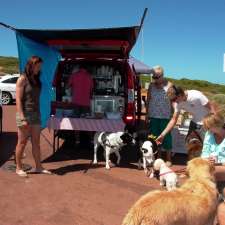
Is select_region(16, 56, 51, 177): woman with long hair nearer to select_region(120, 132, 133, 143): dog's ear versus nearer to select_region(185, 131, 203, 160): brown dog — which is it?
select_region(120, 132, 133, 143): dog's ear

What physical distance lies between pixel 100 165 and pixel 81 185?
1.46 metres

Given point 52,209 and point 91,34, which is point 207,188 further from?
point 91,34

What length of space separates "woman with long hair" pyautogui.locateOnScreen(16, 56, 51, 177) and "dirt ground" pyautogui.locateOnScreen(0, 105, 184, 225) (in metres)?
0.65

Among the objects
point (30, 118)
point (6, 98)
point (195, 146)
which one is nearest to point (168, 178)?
point (195, 146)

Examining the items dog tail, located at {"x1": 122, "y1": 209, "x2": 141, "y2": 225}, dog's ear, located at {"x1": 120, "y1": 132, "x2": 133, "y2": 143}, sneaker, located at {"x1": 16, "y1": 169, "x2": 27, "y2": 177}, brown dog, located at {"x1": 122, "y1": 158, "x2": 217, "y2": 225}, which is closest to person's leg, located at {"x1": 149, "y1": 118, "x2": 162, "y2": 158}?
dog's ear, located at {"x1": 120, "y1": 132, "x2": 133, "y2": 143}

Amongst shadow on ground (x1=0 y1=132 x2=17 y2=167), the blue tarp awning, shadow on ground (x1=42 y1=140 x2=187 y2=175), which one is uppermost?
the blue tarp awning

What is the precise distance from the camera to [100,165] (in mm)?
7992

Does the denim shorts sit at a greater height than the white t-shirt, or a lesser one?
lesser

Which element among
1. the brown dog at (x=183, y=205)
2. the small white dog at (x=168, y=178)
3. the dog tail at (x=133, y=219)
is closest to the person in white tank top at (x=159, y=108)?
the small white dog at (x=168, y=178)

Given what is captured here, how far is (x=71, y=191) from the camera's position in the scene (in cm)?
621

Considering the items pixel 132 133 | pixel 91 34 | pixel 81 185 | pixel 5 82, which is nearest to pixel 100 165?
pixel 132 133

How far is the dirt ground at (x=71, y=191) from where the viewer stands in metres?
5.15

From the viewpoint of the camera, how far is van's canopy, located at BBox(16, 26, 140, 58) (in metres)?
7.44

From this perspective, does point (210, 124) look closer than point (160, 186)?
Yes
